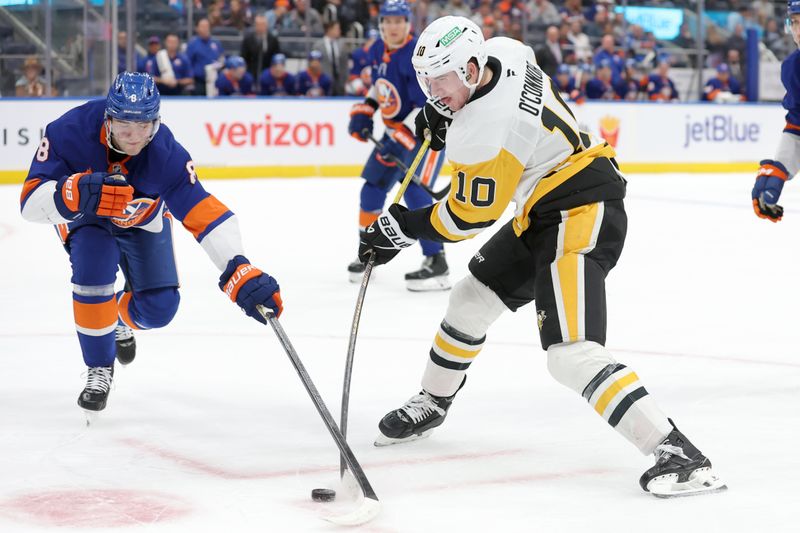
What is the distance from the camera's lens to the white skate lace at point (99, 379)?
3.49 m

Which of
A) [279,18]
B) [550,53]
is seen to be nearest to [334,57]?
[279,18]

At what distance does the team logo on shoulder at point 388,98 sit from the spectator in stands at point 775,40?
1014 cm

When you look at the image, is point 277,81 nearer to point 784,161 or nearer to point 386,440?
point 784,161

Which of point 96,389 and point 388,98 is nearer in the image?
point 96,389

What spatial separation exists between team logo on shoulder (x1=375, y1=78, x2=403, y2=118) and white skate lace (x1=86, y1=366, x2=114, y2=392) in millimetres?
3001

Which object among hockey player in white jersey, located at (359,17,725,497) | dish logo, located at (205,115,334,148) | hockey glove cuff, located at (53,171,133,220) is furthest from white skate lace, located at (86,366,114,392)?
dish logo, located at (205,115,334,148)

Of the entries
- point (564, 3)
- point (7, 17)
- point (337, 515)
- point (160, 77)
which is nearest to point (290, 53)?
point (160, 77)

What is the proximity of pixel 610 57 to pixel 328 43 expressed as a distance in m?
3.41

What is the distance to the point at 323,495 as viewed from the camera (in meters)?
2.76

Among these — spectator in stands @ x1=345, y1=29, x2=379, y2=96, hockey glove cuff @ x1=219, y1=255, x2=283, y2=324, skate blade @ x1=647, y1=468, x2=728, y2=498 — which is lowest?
spectator in stands @ x1=345, y1=29, x2=379, y2=96

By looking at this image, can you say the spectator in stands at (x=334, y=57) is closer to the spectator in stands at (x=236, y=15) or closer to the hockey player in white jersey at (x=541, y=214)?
the spectator in stands at (x=236, y=15)

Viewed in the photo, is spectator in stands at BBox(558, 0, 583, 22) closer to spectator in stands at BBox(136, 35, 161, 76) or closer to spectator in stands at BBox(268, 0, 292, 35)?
spectator in stands at BBox(268, 0, 292, 35)

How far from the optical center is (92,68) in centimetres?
1066

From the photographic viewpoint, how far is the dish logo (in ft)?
36.2
